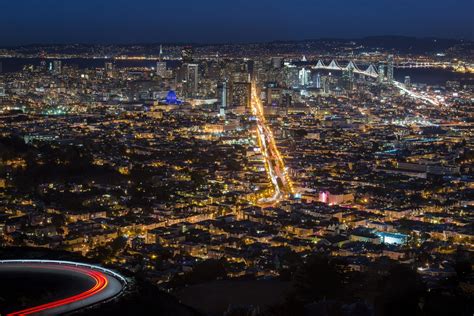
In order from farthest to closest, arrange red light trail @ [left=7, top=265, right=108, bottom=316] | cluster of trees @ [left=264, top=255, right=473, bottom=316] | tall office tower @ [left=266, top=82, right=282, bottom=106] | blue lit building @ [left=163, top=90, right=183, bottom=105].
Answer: blue lit building @ [left=163, top=90, right=183, bottom=105] < tall office tower @ [left=266, top=82, right=282, bottom=106] < cluster of trees @ [left=264, top=255, right=473, bottom=316] < red light trail @ [left=7, top=265, right=108, bottom=316]

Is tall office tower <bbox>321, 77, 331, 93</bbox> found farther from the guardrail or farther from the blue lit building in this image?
the guardrail

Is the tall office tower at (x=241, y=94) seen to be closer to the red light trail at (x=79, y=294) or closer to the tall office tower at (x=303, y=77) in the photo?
the tall office tower at (x=303, y=77)

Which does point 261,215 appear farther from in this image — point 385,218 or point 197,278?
point 197,278

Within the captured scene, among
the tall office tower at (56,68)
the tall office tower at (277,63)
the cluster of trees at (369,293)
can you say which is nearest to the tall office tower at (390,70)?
the tall office tower at (277,63)

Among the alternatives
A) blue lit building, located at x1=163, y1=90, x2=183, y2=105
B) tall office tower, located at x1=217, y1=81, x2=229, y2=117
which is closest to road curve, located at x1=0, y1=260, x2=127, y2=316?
tall office tower, located at x1=217, y1=81, x2=229, y2=117

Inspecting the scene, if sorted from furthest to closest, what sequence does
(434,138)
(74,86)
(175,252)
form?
(74,86) → (434,138) → (175,252)

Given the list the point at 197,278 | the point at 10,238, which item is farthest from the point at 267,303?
the point at 10,238
